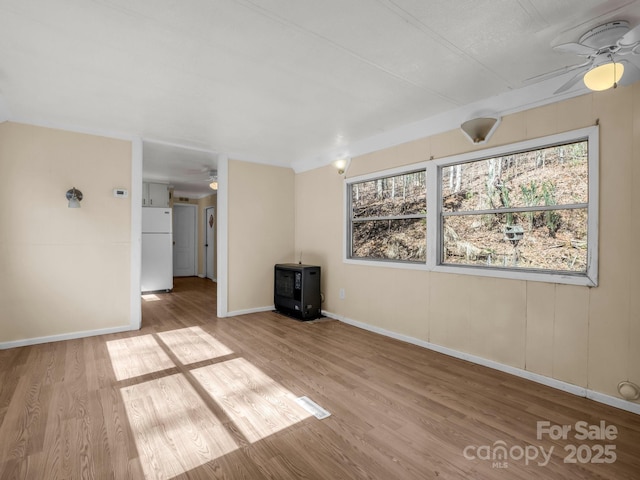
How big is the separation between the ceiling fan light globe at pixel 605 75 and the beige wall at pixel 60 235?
4.59 meters

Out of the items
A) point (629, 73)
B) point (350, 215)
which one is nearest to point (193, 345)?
point (350, 215)

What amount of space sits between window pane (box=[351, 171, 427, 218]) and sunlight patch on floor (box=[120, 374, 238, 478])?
2.92 meters

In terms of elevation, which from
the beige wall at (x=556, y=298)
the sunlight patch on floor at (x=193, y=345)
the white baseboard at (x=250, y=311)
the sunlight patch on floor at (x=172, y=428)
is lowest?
the sunlight patch on floor at (x=193, y=345)

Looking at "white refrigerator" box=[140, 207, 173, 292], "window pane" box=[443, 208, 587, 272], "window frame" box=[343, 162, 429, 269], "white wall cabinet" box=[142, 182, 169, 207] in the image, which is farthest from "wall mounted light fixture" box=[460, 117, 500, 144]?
"white wall cabinet" box=[142, 182, 169, 207]

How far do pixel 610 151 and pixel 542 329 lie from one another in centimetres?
146

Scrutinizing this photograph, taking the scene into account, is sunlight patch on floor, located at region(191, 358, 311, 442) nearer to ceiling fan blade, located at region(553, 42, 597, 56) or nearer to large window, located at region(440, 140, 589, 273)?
large window, located at region(440, 140, 589, 273)

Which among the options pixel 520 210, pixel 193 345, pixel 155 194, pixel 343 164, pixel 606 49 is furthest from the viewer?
pixel 155 194

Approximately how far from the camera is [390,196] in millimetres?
3986

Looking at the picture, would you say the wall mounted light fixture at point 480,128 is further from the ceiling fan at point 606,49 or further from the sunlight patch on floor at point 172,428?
the sunlight patch on floor at point 172,428

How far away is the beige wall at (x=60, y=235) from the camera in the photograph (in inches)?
131

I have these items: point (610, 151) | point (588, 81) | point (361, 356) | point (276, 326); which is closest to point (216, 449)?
point (361, 356)

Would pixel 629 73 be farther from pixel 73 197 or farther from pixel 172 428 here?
pixel 73 197

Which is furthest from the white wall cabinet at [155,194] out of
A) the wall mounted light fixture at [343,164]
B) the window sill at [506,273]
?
the window sill at [506,273]

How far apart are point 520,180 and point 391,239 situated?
1577mm
